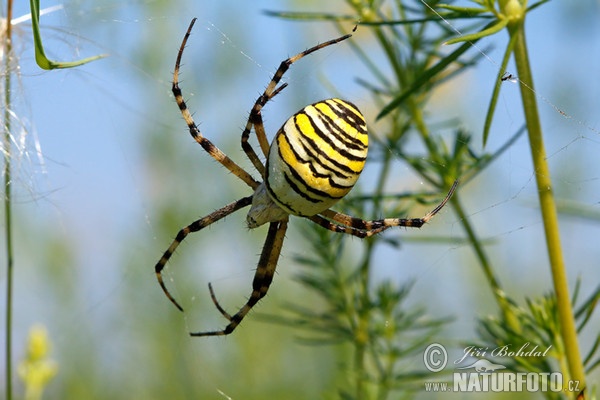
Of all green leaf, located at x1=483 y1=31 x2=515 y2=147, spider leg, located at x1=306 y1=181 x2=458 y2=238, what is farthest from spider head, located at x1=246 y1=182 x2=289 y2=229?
green leaf, located at x1=483 y1=31 x2=515 y2=147

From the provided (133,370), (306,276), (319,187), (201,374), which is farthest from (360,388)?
(133,370)

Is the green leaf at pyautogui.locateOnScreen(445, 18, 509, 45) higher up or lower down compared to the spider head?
higher up

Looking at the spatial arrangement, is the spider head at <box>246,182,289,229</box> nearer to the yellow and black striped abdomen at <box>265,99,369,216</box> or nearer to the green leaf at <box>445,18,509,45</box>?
the yellow and black striped abdomen at <box>265,99,369,216</box>

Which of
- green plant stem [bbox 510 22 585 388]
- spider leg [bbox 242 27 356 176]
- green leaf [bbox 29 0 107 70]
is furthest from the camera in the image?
spider leg [bbox 242 27 356 176]

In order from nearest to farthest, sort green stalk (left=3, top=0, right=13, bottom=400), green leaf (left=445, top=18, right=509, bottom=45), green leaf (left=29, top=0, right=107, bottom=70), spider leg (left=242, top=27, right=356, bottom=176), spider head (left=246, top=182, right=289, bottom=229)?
green leaf (left=29, top=0, right=107, bottom=70) < green leaf (left=445, top=18, right=509, bottom=45) < green stalk (left=3, top=0, right=13, bottom=400) < spider leg (left=242, top=27, right=356, bottom=176) < spider head (left=246, top=182, right=289, bottom=229)

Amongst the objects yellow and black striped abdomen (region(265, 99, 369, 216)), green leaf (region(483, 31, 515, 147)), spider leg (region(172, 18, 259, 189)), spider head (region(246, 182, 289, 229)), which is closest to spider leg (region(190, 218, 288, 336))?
spider head (region(246, 182, 289, 229))

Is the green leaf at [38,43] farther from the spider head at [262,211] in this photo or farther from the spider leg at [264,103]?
the spider head at [262,211]

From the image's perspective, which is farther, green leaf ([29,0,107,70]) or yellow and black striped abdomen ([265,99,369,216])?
yellow and black striped abdomen ([265,99,369,216])
